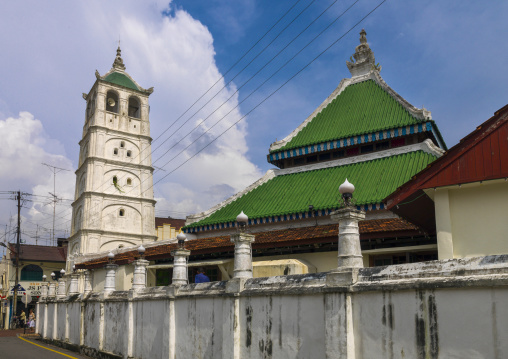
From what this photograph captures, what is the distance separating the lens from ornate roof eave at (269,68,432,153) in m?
19.5

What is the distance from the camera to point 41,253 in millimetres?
53125

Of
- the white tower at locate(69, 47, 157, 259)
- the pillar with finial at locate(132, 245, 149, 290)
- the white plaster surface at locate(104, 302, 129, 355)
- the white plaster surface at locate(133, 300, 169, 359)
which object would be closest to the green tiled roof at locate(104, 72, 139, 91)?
the white tower at locate(69, 47, 157, 259)

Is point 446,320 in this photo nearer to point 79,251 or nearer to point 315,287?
point 315,287

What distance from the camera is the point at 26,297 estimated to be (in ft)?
112

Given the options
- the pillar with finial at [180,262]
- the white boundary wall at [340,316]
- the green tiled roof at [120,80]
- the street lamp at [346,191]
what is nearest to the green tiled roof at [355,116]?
the pillar with finial at [180,262]

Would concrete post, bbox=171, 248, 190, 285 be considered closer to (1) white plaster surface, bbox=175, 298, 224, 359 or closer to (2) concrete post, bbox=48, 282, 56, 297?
(1) white plaster surface, bbox=175, 298, 224, 359

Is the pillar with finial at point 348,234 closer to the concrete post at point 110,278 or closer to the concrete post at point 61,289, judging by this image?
the concrete post at point 110,278

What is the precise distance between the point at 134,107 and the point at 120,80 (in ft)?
11.1

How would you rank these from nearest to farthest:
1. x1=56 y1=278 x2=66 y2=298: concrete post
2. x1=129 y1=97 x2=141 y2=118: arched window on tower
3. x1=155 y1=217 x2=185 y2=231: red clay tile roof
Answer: x1=56 y1=278 x2=66 y2=298: concrete post → x1=129 y1=97 x2=141 y2=118: arched window on tower → x1=155 y1=217 x2=185 y2=231: red clay tile roof

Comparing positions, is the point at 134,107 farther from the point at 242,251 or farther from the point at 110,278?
the point at 242,251

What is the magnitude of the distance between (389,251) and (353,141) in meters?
6.71

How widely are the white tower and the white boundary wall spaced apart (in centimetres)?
3016

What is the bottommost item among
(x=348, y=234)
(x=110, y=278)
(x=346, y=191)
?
(x=110, y=278)

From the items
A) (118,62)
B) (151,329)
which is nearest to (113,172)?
(118,62)
